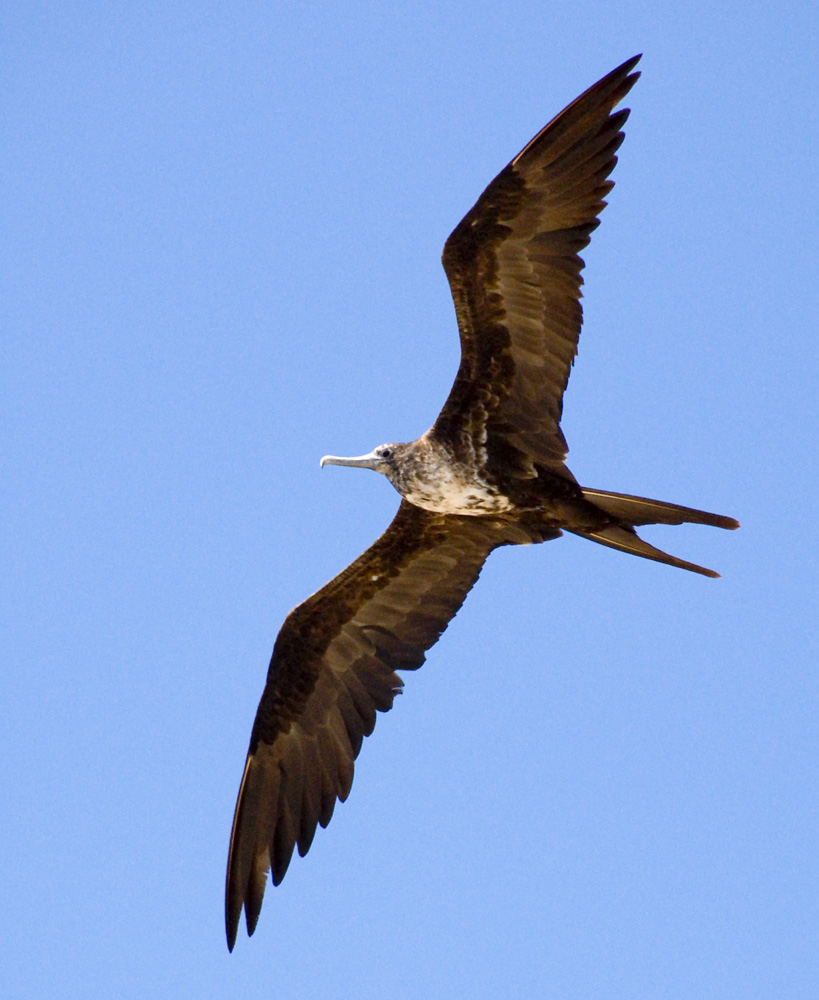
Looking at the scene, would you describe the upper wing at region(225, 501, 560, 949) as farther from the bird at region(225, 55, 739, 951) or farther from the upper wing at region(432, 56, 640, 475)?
the upper wing at region(432, 56, 640, 475)

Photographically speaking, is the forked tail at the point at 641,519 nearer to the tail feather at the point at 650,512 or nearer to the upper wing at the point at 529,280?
the tail feather at the point at 650,512

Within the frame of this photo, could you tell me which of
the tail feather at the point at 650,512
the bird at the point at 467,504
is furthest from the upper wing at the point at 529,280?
the tail feather at the point at 650,512

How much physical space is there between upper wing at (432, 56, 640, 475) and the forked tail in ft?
1.27

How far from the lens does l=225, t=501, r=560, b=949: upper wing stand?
8852 mm

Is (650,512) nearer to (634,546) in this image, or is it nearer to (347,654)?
(634,546)

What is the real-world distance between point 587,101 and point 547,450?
Answer: 1895mm

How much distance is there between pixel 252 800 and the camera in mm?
8836

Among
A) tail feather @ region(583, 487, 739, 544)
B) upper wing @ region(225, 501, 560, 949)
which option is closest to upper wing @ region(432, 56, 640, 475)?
tail feather @ region(583, 487, 739, 544)

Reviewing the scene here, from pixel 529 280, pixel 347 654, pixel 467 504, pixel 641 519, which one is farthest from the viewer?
pixel 347 654

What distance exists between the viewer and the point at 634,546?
8.16 m

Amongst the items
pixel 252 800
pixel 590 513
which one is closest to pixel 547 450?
pixel 590 513

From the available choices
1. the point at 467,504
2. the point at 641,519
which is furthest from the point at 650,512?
the point at 467,504

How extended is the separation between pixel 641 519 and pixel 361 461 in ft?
5.63

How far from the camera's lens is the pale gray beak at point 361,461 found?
28.5ft
